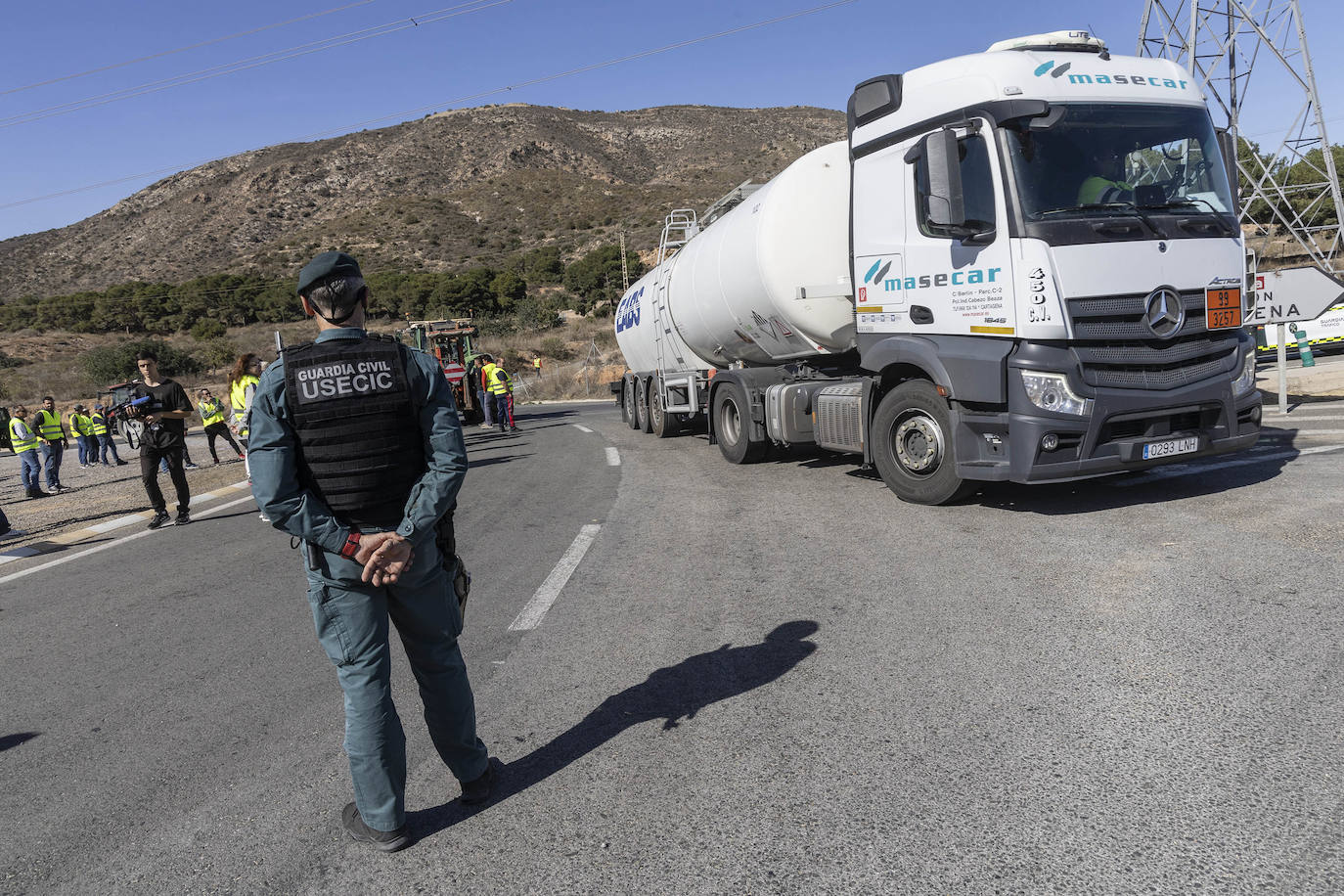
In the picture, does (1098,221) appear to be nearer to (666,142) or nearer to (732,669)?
(732,669)

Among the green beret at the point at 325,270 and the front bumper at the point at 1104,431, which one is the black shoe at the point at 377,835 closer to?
the green beret at the point at 325,270

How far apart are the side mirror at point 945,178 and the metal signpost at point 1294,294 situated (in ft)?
18.3

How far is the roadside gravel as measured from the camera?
37.3 feet

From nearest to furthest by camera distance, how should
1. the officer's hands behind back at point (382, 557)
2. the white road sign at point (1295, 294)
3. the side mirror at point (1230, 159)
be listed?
1. the officer's hands behind back at point (382, 557)
2. the side mirror at point (1230, 159)
3. the white road sign at point (1295, 294)

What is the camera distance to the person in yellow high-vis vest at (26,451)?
14992mm

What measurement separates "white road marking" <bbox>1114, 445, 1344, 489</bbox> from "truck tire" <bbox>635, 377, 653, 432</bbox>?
9.25 metres

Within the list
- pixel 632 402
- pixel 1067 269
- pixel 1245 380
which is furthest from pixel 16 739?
pixel 632 402

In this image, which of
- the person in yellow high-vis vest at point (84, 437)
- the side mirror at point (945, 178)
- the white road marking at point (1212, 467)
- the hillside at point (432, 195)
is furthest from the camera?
the hillside at point (432, 195)

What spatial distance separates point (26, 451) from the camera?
50.1 feet

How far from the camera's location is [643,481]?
34.0 ft

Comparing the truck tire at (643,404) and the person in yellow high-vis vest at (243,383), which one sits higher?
the person in yellow high-vis vest at (243,383)

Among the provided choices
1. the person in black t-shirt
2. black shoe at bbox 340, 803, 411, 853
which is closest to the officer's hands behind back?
black shoe at bbox 340, 803, 411, 853

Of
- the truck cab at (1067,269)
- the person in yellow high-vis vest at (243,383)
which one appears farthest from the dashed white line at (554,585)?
the person in yellow high-vis vest at (243,383)

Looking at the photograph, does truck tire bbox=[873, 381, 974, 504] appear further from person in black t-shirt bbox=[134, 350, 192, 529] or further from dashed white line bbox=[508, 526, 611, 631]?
person in black t-shirt bbox=[134, 350, 192, 529]
